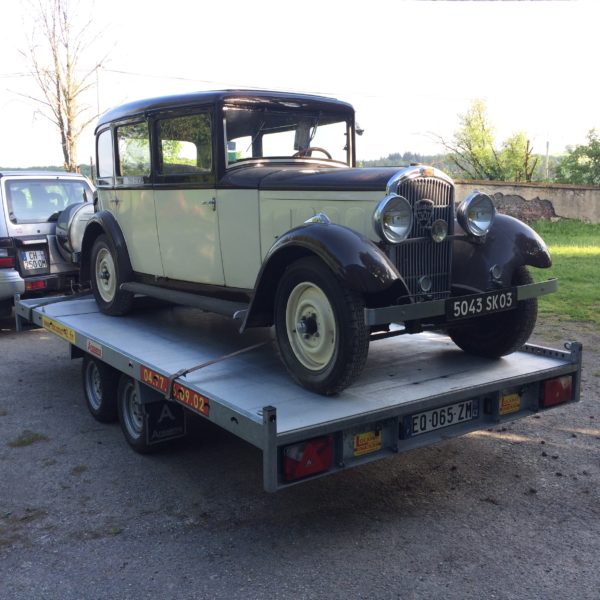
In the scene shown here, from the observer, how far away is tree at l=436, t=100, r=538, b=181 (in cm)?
2705

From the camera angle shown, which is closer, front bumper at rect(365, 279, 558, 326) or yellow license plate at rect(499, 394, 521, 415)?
front bumper at rect(365, 279, 558, 326)

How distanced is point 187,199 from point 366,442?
2461 millimetres

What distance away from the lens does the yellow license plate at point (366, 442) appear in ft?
11.0

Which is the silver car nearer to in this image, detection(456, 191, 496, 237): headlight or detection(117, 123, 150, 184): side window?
detection(117, 123, 150, 184): side window

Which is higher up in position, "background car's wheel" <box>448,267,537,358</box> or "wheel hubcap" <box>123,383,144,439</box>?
"background car's wheel" <box>448,267,537,358</box>

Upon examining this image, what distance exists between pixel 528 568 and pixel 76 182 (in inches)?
306

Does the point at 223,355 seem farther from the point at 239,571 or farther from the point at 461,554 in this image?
the point at 461,554

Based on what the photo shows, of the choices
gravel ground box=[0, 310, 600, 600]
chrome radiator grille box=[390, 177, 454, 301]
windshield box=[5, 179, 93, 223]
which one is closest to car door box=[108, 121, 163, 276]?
gravel ground box=[0, 310, 600, 600]

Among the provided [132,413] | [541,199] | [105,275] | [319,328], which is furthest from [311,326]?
[541,199]

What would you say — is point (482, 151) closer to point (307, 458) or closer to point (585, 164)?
point (585, 164)

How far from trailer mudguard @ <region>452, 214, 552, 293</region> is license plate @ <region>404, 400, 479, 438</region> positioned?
85 cm

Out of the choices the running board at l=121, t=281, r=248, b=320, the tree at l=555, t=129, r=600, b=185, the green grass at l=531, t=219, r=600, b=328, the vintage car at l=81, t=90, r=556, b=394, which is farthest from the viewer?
the tree at l=555, t=129, r=600, b=185

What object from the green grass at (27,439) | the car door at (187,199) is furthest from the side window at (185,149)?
the green grass at (27,439)

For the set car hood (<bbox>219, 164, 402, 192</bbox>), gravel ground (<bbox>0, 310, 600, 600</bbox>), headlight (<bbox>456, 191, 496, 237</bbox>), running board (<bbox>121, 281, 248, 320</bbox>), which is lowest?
gravel ground (<bbox>0, 310, 600, 600</bbox>)
